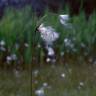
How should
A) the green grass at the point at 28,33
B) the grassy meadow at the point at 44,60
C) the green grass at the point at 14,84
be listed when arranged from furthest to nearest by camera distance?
the green grass at the point at 28,33
the grassy meadow at the point at 44,60
the green grass at the point at 14,84

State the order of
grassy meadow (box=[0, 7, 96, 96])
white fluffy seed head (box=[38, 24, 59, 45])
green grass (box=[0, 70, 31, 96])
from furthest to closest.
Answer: grassy meadow (box=[0, 7, 96, 96]) → green grass (box=[0, 70, 31, 96]) → white fluffy seed head (box=[38, 24, 59, 45])

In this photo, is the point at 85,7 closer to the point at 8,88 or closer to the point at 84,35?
the point at 84,35

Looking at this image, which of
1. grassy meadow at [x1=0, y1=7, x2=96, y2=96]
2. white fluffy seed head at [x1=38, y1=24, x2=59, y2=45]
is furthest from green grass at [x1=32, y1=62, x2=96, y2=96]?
white fluffy seed head at [x1=38, y1=24, x2=59, y2=45]

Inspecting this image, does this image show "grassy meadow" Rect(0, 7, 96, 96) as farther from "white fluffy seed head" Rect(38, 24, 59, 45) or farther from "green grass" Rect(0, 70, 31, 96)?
"white fluffy seed head" Rect(38, 24, 59, 45)

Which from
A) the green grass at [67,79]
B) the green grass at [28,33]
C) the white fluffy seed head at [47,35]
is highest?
the white fluffy seed head at [47,35]

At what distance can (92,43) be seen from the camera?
209 inches

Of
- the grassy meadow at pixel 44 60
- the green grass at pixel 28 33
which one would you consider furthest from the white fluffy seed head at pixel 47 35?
the green grass at pixel 28 33

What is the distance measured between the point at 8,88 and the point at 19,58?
2.03ft

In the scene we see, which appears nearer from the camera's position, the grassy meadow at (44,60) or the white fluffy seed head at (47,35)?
the white fluffy seed head at (47,35)

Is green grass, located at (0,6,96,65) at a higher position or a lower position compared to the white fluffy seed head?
lower

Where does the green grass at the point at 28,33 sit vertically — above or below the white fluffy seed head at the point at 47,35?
below

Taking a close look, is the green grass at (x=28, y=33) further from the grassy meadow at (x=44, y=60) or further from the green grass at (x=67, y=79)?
the green grass at (x=67, y=79)

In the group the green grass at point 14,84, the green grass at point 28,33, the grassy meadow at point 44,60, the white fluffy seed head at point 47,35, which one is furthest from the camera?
the green grass at point 28,33

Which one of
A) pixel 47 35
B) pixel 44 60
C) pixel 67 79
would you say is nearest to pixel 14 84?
pixel 67 79
